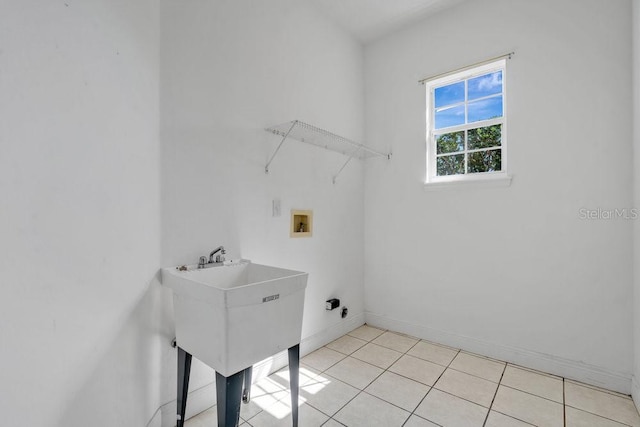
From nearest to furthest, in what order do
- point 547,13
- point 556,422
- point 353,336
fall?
point 556,422 < point 547,13 < point 353,336

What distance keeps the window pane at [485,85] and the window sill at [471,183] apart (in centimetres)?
73

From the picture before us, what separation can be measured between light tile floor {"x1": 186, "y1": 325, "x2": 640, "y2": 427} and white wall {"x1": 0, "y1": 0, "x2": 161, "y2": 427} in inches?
27.6

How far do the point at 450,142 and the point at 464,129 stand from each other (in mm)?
153

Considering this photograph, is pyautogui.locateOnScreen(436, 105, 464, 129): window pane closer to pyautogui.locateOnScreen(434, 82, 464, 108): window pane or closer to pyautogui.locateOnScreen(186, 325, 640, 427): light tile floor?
pyautogui.locateOnScreen(434, 82, 464, 108): window pane

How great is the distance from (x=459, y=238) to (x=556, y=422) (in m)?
1.31

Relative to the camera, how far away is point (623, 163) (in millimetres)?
1867

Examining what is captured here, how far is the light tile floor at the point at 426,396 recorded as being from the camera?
160 centimetres

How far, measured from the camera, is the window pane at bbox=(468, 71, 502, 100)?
240 centimetres

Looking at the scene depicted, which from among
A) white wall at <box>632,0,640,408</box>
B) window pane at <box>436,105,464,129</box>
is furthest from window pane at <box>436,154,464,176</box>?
white wall at <box>632,0,640,408</box>

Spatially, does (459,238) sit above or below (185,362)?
above

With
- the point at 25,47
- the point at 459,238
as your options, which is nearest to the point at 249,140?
the point at 25,47

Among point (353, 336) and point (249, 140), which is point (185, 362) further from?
point (353, 336)

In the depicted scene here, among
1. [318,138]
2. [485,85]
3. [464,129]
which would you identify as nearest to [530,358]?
[464,129]

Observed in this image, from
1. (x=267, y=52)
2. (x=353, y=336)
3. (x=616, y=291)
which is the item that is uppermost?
(x=267, y=52)
